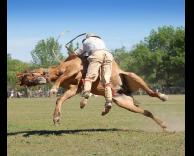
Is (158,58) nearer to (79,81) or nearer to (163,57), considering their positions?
(163,57)

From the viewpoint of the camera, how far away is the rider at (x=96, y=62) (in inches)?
473

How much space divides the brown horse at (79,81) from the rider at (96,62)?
327 mm

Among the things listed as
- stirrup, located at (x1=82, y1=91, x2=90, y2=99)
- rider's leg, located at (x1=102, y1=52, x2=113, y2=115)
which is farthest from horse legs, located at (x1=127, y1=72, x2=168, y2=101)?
stirrup, located at (x1=82, y1=91, x2=90, y2=99)

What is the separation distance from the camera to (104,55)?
12.3 metres

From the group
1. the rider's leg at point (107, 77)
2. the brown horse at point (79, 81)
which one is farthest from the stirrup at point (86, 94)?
the brown horse at point (79, 81)

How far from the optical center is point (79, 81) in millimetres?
12453

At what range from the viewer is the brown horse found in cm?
1244

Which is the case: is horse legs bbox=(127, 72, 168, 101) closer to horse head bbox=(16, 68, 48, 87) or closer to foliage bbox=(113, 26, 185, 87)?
horse head bbox=(16, 68, 48, 87)

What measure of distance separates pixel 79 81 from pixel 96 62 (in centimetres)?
Result: 68

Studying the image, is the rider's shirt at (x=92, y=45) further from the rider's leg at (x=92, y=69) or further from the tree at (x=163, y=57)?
the tree at (x=163, y=57)
